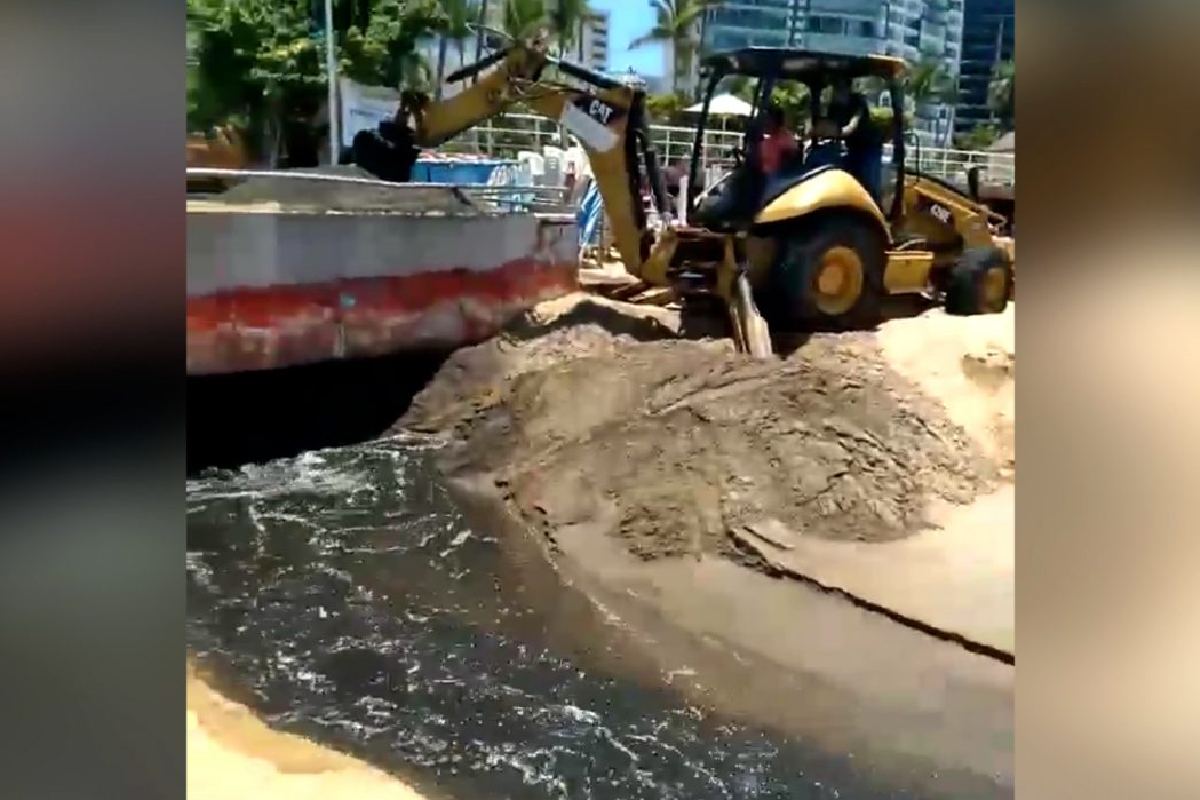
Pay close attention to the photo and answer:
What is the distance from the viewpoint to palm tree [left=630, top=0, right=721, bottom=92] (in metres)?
1.81

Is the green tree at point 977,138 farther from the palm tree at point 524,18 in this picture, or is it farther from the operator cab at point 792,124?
the palm tree at point 524,18

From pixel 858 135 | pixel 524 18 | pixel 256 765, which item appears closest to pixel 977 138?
pixel 858 135

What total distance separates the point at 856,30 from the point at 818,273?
40cm

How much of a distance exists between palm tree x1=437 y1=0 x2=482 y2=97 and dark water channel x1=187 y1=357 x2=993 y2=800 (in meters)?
0.58

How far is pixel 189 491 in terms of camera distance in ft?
5.64

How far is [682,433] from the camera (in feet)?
6.12

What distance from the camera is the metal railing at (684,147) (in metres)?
1.79

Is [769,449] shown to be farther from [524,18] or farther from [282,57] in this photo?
[282,57]

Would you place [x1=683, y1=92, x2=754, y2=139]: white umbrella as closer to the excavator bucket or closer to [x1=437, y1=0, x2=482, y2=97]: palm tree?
the excavator bucket

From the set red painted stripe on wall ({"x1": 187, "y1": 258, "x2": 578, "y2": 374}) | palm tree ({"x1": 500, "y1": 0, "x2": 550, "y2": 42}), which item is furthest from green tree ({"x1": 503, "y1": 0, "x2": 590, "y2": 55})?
red painted stripe on wall ({"x1": 187, "y1": 258, "x2": 578, "y2": 374})

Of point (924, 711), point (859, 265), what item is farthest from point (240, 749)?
point (859, 265)

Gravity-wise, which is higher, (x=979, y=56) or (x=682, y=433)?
(x=979, y=56)

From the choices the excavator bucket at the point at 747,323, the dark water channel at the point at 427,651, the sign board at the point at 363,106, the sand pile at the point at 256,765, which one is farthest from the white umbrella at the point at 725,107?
the sand pile at the point at 256,765

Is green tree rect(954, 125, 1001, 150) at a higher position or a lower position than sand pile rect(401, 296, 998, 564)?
higher
